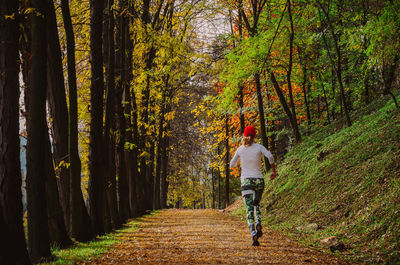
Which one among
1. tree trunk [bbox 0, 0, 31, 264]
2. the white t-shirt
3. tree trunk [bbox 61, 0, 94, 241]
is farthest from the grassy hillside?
tree trunk [bbox 61, 0, 94, 241]

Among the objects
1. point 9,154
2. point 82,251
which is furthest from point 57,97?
point 9,154

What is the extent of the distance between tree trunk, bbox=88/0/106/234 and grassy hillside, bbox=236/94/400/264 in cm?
515

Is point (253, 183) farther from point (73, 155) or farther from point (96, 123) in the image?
point (96, 123)

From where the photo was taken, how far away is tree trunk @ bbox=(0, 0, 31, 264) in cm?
499

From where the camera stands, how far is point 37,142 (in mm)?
6352

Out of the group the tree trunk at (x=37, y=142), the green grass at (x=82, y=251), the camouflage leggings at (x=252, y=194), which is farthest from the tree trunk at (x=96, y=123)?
the camouflage leggings at (x=252, y=194)

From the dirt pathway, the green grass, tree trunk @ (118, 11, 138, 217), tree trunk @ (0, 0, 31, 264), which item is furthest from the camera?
tree trunk @ (118, 11, 138, 217)

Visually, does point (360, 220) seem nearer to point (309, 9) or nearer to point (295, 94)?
point (309, 9)

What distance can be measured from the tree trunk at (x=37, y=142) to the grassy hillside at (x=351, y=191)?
5185 mm

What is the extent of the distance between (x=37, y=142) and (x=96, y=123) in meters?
3.43

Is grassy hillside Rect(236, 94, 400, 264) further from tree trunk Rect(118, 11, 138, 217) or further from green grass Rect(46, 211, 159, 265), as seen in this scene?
tree trunk Rect(118, 11, 138, 217)

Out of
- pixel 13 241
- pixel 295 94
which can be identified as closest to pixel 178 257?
pixel 13 241

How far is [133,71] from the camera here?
14570 mm

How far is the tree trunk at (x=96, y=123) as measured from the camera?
956 cm
